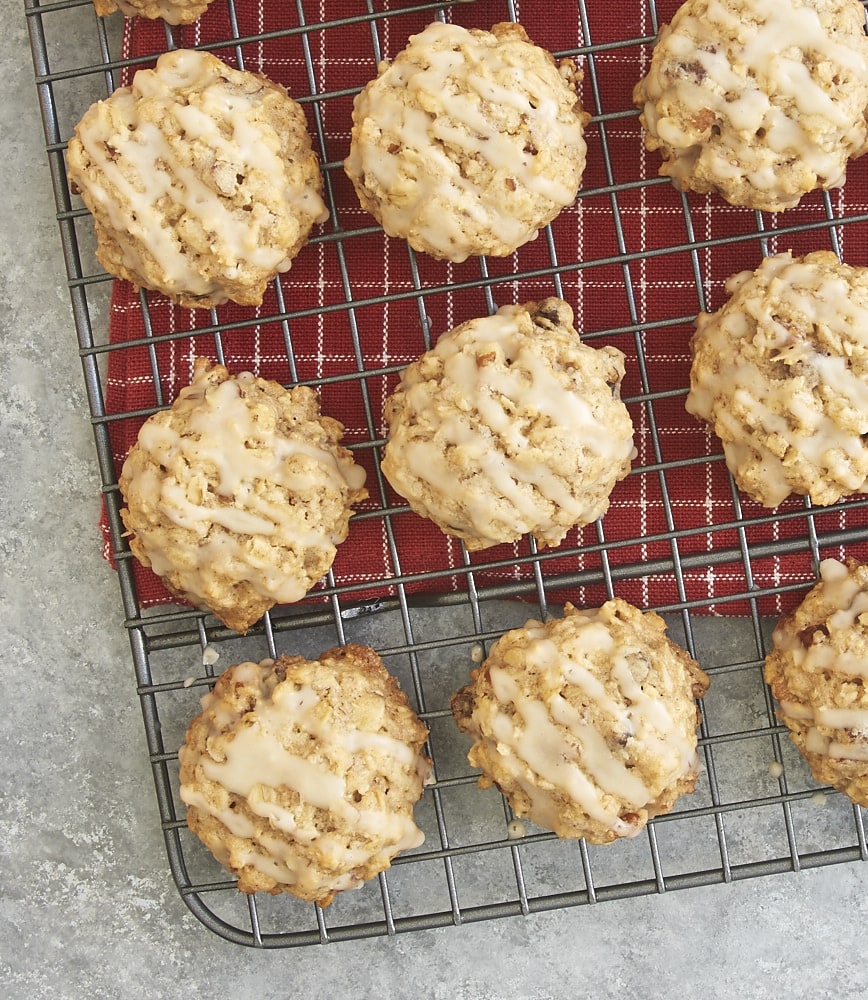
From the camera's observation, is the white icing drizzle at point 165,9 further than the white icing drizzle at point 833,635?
Yes

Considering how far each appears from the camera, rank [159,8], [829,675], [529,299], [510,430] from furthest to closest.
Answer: [529,299]
[159,8]
[829,675]
[510,430]

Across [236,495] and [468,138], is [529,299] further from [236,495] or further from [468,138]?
[236,495]

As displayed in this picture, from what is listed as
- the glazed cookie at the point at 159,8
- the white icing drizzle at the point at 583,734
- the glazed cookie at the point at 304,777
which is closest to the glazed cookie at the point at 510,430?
the white icing drizzle at the point at 583,734

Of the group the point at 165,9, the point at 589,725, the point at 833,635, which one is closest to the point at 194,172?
the point at 165,9

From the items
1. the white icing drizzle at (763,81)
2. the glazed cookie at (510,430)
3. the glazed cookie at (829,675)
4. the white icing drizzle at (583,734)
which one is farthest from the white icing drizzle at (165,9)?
the glazed cookie at (829,675)

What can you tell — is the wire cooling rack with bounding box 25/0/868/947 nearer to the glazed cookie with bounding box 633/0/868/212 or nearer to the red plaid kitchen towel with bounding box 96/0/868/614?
the red plaid kitchen towel with bounding box 96/0/868/614

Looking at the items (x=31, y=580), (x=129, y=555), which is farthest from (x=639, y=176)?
(x=31, y=580)

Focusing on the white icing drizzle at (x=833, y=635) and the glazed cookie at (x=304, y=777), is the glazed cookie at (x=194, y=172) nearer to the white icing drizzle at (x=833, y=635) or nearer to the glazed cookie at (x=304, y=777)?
the glazed cookie at (x=304, y=777)

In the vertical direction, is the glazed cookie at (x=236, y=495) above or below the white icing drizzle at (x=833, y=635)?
above

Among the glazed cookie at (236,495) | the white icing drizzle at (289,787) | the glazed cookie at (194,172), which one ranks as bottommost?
the white icing drizzle at (289,787)
